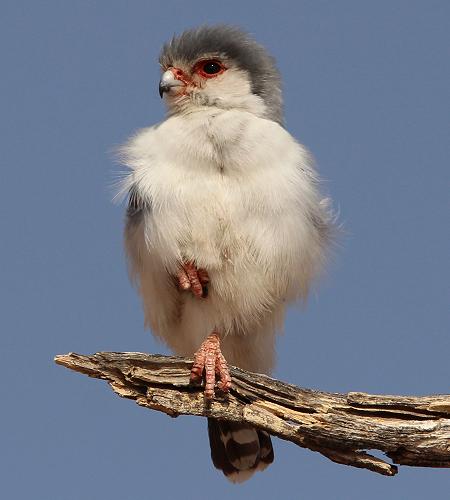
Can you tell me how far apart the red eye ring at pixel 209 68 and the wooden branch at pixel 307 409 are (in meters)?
2.40

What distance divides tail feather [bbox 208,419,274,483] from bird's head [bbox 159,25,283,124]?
2.70m

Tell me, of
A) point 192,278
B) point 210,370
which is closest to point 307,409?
point 210,370

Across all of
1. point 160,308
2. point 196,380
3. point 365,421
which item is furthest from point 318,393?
point 160,308

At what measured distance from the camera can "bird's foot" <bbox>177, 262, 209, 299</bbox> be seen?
274 inches

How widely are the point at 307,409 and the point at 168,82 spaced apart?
2830mm

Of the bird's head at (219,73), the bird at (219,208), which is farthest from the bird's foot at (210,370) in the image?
the bird's head at (219,73)

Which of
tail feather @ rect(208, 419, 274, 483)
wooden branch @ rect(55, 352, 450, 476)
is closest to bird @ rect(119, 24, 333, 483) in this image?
wooden branch @ rect(55, 352, 450, 476)

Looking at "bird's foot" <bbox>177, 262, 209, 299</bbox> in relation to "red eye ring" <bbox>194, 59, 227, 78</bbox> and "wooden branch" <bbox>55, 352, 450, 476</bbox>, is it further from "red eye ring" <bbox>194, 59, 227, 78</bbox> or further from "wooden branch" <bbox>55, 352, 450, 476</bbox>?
"red eye ring" <bbox>194, 59, 227, 78</bbox>

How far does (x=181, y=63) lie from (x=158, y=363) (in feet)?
8.40

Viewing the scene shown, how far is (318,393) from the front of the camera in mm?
6465

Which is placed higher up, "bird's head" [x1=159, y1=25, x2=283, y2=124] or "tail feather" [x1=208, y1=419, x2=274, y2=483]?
"bird's head" [x1=159, y1=25, x2=283, y2=124]

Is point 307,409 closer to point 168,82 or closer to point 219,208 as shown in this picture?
point 219,208

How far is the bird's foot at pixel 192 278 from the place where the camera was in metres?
6.95

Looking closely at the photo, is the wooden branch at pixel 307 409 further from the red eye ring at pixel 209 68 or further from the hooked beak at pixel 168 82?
the red eye ring at pixel 209 68
